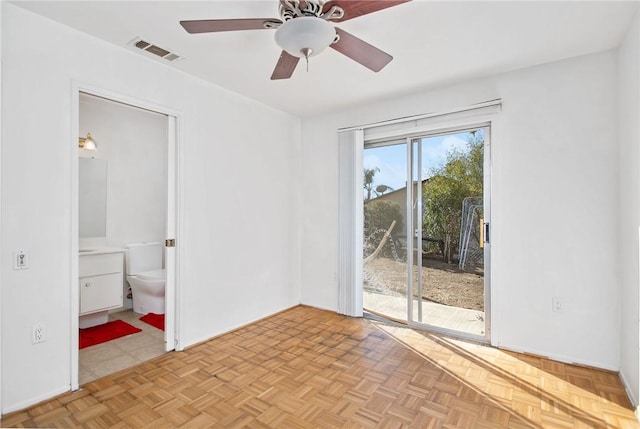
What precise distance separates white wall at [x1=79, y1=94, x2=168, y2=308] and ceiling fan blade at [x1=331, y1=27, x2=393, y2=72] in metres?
2.57

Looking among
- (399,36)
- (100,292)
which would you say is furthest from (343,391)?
(100,292)

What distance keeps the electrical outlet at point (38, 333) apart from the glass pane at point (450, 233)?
10.0ft

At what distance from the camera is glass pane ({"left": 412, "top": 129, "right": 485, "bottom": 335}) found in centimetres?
310

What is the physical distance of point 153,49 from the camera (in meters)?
2.47

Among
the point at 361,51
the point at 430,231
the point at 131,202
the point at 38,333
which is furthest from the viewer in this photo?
the point at 131,202

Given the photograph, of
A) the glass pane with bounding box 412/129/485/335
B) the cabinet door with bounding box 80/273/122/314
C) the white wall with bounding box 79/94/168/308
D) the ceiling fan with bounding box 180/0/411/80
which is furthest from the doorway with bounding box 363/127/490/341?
the cabinet door with bounding box 80/273/122/314

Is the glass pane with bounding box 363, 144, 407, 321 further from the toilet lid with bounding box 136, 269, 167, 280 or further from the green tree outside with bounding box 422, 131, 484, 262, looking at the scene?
the toilet lid with bounding box 136, 269, 167, 280

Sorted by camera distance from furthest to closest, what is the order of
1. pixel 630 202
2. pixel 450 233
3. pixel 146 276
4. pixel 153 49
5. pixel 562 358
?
pixel 146 276 → pixel 450 233 → pixel 562 358 → pixel 153 49 → pixel 630 202

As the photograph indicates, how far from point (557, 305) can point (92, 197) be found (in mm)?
4758

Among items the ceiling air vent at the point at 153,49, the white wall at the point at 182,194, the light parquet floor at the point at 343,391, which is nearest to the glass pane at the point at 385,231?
the light parquet floor at the point at 343,391

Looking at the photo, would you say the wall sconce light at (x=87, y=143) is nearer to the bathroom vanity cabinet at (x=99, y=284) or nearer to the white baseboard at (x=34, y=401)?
the bathroom vanity cabinet at (x=99, y=284)

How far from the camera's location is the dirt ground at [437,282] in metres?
3.13

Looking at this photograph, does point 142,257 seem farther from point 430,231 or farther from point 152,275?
point 430,231

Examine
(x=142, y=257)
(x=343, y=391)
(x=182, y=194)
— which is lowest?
(x=343, y=391)
